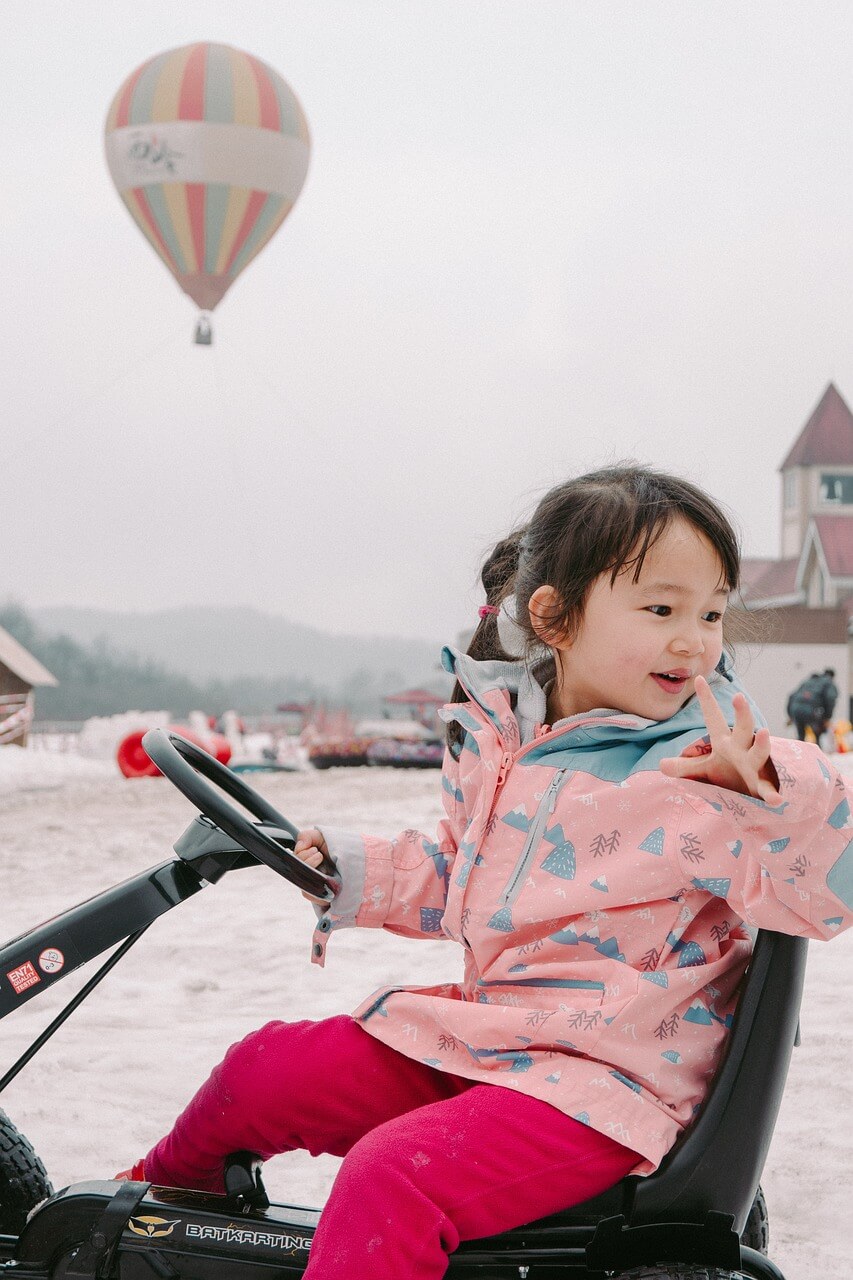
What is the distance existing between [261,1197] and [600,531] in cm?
92

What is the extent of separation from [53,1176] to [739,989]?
1.40m

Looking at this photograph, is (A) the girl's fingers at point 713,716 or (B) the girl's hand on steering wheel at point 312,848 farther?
(B) the girl's hand on steering wheel at point 312,848

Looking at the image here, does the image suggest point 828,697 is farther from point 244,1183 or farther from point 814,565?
point 814,565

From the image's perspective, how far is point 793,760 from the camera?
48.9 inches

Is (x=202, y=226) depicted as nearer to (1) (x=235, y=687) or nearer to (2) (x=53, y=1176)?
(2) (x=53, y=1176)

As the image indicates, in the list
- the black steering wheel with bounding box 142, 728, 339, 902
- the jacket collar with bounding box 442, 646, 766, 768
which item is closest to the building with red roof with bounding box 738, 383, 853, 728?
the jacket collar with bounding box 442, 646, 766, 768

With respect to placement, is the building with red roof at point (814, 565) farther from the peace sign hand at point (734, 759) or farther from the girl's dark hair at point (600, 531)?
the peace sign hand at point (734, 759)

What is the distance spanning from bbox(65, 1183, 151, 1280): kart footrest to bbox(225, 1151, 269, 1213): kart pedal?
132 mm

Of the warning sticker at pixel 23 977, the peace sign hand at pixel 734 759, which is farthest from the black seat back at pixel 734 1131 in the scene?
the warning sticker at pixel 23 977

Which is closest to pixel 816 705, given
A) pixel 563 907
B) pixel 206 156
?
pixel 206 156

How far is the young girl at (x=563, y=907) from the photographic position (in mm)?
1281

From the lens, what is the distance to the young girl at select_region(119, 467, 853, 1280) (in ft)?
4.20

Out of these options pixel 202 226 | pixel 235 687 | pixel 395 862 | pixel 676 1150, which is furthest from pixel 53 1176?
pixel 235 687

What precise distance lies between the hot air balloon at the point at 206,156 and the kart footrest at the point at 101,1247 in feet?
58.9
